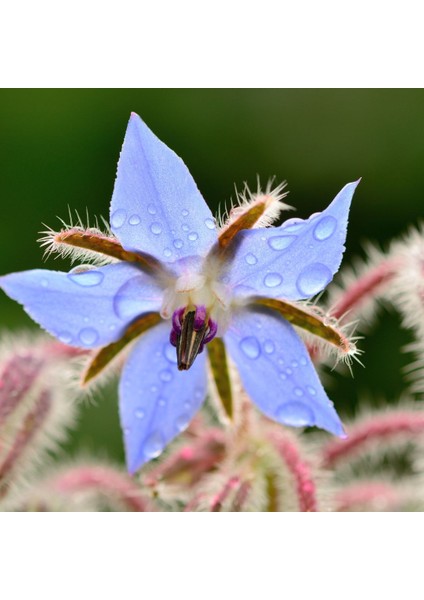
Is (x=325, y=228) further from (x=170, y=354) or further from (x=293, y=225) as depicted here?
(x=170, y=354)

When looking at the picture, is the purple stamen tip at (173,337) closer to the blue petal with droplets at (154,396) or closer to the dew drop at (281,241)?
the blue petal with droplets at (154,396)

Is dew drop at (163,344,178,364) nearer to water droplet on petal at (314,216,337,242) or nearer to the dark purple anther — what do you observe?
the dark purple anther

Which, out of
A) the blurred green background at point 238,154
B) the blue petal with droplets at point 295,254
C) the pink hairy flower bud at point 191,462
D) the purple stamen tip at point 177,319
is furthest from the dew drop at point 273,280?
the blurred green background at point 238,154

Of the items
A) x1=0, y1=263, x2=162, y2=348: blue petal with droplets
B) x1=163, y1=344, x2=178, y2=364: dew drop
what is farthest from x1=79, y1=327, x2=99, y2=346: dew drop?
x1=163, y1=344, x2=178, y2=364: dew drop

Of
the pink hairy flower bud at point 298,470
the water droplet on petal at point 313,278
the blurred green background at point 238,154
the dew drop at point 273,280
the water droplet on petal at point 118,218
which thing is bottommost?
the pink hairy flower bud at point 298,470

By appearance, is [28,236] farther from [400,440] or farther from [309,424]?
[309,424]

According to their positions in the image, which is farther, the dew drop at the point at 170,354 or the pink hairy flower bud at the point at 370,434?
the pink hairy flower bud at the point at 370,434

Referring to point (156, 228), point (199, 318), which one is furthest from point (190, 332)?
point (156, 228)
